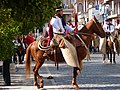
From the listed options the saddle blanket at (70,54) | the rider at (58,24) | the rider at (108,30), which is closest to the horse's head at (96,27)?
the rider at (58,24)

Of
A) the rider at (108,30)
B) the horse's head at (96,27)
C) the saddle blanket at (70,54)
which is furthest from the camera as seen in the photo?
the rider at (108,30)

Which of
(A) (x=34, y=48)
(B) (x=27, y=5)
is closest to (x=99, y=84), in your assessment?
(A) (x=34, y=48)

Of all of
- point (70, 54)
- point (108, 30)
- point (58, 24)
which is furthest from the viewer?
point (108, 30)

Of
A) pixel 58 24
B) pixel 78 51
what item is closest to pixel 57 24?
pixel 58 24

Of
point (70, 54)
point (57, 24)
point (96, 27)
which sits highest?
point (57, 24)

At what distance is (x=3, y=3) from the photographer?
850 cm

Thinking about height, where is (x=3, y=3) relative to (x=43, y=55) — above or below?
above

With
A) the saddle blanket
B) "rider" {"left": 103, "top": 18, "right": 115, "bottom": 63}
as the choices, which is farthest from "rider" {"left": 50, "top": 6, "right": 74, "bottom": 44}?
"rider" {"left": 103, "top": 18, "right": 115, "bottom": 63}

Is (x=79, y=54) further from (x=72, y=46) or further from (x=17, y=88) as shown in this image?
(x=17, y=88)

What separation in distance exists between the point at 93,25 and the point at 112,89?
9.31 feet

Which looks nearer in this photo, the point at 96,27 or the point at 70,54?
the point at 70,54

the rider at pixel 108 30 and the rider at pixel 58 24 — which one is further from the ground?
the rider at pixel 58 24

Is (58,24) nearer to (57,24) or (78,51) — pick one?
(57,24)

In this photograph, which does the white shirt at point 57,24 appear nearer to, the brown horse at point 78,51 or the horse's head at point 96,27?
the brown horse at point 78,51
